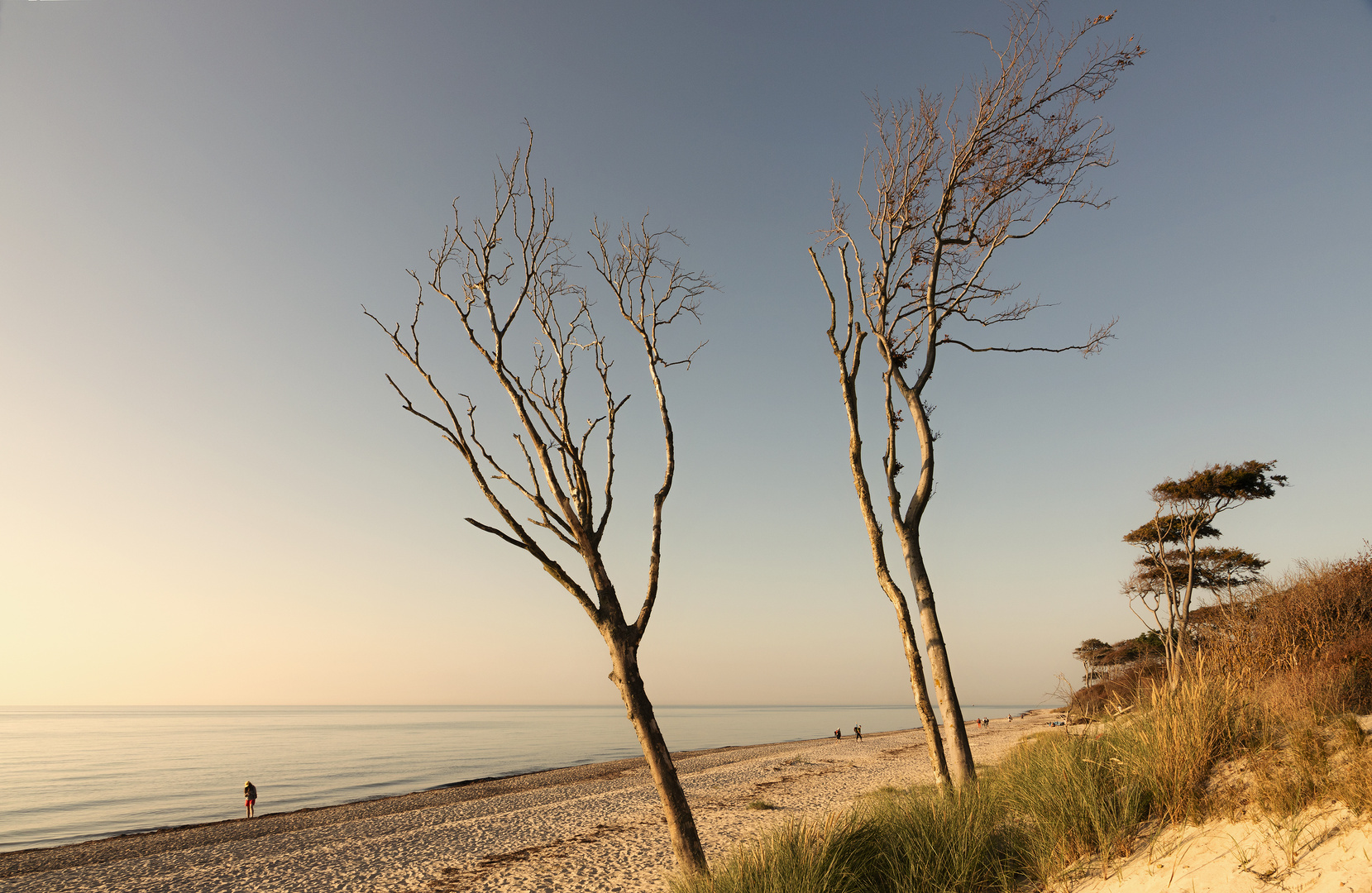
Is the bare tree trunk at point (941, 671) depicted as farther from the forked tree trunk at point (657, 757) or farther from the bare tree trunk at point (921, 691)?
the forked tree trunk at point (657, 757)

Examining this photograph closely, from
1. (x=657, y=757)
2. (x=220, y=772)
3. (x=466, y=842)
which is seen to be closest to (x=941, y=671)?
(x=657, y=757)

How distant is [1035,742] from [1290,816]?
13.8ft

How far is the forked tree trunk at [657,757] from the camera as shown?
567 cm

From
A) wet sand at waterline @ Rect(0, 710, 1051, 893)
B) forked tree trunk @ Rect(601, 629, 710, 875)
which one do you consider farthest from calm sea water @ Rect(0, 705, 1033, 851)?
forked tree trunk @ Rect(601, 629, 710, 875)

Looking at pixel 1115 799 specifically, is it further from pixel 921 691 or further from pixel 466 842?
pixel 466 842

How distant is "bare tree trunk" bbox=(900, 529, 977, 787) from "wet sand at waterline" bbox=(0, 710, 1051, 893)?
2.88m

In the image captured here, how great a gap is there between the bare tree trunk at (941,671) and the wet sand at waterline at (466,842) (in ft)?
9.46

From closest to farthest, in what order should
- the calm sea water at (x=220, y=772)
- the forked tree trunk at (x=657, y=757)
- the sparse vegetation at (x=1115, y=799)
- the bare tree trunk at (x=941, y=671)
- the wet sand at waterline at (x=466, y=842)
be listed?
the sparse vegetation at (x=1115, y=799), the forked tree trunk at (x=657, y=757), the bare tree trunk at (x=941, y=671), the wet sand at waterline at (x=466, y=842), the calm sea water at (x=220, y=772)

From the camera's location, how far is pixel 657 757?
5938mm

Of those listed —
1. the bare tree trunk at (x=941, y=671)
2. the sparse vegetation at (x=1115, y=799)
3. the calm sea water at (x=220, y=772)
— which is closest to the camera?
the sparse vegetation at (x=1115, y=799)

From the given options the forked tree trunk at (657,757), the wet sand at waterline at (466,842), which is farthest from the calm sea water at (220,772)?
the forked tree trunk at (657,757)

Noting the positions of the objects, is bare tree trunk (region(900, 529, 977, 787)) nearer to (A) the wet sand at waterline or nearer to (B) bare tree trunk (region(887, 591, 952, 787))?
(B) bare tree trunk (region(887, 591, 952, 787))

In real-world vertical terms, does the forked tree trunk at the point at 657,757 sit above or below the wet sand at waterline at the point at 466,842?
above

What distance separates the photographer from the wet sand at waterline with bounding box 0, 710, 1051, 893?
12.0 m
